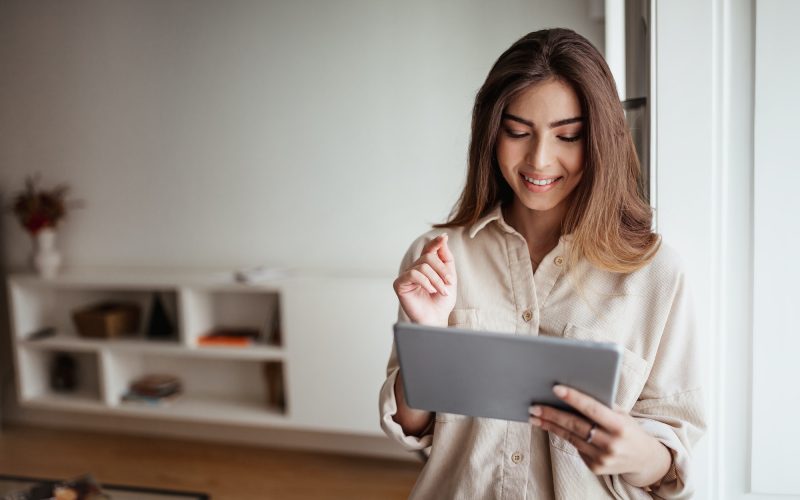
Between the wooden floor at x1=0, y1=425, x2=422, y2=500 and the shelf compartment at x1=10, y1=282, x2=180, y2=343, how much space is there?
23.8 inches

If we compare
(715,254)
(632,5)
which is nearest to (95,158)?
(632,5)

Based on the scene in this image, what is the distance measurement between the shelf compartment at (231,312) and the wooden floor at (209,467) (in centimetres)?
61

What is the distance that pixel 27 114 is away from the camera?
11.9ft

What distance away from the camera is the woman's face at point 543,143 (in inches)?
46.0

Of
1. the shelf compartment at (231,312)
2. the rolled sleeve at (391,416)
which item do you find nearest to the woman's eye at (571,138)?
the rolled sleeve at (391,416)

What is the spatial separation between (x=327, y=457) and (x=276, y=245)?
1123 mm

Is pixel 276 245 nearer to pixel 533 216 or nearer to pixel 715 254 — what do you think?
pixel 533 216

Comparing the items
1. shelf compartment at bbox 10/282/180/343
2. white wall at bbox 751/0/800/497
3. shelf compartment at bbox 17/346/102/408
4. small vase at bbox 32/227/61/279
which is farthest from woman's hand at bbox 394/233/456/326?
small vase at bbox 32/227/61/279

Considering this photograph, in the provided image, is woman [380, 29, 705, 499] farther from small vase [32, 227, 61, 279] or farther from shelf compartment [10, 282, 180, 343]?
small vase [32, 227, 61, 279]

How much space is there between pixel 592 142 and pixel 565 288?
0.28 meters

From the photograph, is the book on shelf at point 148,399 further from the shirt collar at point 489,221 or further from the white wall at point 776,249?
the white wall at point 776,249

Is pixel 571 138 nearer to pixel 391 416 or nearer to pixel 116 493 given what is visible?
pixel 391 416

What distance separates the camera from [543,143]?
3.84 feet

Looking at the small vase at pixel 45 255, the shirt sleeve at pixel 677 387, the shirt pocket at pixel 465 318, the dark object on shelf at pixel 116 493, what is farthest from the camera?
the small vase at pixel 45 255
